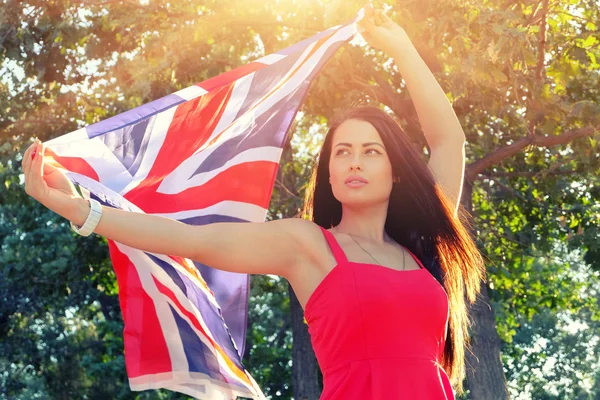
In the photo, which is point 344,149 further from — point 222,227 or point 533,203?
point 533,203

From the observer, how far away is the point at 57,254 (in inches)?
851

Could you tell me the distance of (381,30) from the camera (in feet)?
13.9

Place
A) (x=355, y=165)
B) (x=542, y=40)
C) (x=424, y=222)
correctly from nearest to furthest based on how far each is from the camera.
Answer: (x=355, y=165), (x=424, y=222), (x=542, y=40)

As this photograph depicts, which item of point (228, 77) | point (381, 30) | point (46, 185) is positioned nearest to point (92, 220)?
point (46, 185)

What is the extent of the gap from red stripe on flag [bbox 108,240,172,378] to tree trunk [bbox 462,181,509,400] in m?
8.68

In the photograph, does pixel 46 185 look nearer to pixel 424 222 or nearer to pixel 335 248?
pixel 335 248

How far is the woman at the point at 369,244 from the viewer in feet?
10.2

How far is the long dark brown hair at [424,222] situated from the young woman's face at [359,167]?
8 cm

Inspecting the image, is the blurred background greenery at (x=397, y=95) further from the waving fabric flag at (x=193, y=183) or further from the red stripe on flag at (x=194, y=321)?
the red stripe on flag at (x=194, y=321)

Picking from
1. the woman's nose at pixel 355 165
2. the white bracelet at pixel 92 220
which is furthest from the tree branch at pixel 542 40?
the white bracelet at pixel 92 220

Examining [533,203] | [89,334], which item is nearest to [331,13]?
[533,203]

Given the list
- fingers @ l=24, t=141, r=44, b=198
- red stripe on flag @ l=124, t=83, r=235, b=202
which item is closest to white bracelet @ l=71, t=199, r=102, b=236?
fingers @ l=24, t=141, r=44, b=198

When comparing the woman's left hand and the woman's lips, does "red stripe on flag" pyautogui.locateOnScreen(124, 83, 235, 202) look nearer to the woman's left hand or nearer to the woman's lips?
the woman's left hand

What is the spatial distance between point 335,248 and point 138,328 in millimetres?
1140
